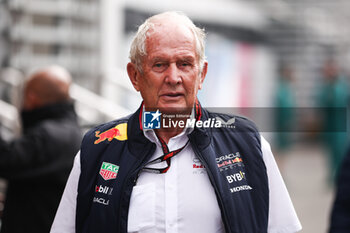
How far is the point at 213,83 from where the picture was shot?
36.7ft

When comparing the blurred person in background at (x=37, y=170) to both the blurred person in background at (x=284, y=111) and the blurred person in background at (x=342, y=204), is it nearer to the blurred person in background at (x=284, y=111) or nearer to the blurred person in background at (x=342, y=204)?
the blurred person in background at (x=342, y=204)

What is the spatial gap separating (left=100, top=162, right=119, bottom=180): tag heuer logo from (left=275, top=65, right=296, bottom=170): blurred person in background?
7.43 meters

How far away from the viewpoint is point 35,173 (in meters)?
3.72

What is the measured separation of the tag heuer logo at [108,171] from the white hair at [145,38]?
1.36ft

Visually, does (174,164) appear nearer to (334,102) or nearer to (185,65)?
(185,65)

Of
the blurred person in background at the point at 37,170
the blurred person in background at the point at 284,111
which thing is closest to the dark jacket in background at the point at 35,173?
the blurred person in background at the point at 37,170

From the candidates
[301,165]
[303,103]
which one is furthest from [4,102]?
[303,103]

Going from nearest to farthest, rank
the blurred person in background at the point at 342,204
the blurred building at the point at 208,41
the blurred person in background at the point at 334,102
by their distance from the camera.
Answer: the blurred person in background at the point at 342,204 → the blurred building at the point at 208,41 → the blurred person in background at the point at 334,102

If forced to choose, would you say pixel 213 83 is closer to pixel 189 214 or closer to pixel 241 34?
pixel 241 34

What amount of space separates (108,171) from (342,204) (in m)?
1.16

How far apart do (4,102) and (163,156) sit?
556 cm

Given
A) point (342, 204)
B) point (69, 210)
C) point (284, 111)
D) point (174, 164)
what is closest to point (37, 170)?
point (69, 210)

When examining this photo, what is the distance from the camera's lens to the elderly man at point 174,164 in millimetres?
2391

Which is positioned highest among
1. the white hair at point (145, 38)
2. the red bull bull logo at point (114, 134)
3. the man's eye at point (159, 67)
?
the white hair at point (145, 38)
